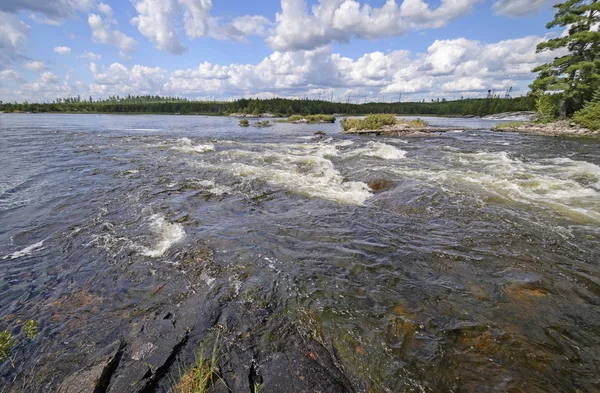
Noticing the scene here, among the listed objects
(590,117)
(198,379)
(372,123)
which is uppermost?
(590,117)

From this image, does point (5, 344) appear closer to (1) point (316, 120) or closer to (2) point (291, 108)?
(1) point (316, 120)

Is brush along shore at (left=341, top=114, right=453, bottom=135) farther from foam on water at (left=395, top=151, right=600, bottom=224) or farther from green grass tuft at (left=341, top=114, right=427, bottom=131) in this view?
foam on water at (left=395, top=151, right=600, bottom=224)

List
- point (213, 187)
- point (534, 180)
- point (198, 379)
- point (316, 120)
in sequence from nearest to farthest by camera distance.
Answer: point (198, 379), point (534, 180), point (213, 187), point (316, 120)

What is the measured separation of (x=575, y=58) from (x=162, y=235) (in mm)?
54408

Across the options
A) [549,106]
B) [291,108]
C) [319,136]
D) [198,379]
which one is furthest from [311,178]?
[291,108]

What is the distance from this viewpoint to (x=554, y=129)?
113ft

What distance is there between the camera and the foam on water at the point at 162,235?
674 cm

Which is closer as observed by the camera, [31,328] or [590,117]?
[31,328]

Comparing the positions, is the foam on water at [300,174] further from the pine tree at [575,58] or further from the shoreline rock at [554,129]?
the pine tree at [575,58]

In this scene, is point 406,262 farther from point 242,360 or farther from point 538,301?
point 242,360

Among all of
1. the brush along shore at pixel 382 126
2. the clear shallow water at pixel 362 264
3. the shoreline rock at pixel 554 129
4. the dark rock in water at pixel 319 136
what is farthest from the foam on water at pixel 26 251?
the shoreline rock at pixel 554 129

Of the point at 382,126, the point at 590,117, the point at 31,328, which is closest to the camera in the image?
the point at 31,328

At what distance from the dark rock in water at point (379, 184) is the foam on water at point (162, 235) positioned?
7.95 metres

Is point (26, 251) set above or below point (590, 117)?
below
